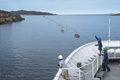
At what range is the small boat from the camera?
9413 millimetres

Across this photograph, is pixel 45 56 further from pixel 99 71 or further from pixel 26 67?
pixel 99 71

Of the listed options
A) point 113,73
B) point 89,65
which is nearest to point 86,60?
point 89,65

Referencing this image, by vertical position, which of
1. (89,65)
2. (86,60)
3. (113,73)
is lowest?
(113,73)

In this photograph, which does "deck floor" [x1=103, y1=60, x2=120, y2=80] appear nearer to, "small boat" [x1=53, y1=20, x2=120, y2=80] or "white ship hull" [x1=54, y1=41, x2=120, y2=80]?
"small boat" [x1=53, y1=20, x2=120, y2=80]

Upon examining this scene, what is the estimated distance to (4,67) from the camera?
26.9 meters

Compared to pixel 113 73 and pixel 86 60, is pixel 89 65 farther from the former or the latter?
pixel 86 60

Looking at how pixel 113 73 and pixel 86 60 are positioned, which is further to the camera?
pixel 86 60

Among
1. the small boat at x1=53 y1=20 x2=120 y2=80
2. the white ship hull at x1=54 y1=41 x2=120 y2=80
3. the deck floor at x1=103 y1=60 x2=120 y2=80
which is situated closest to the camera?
the small boat at x1=53 y1=20 x2=120 y2=80

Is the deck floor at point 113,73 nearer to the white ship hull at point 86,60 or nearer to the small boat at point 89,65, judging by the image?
the small boat at point 89,65

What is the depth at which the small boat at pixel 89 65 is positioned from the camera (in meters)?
9.41

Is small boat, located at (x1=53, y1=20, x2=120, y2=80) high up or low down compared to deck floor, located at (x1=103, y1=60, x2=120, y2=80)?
up

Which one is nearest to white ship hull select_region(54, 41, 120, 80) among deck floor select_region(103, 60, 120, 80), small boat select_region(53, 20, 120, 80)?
small boat select_region(53, 20, 120, 80)

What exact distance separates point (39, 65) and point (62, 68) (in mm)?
19437

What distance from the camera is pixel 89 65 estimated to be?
11109mm
